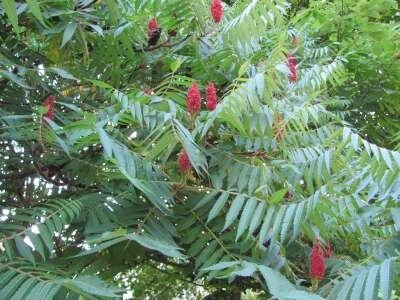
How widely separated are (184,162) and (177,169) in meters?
0.18

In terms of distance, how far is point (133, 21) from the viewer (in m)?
2.14

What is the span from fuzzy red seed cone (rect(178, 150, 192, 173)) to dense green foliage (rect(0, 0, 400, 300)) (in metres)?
0.04

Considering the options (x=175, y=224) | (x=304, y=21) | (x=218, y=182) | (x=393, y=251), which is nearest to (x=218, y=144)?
(x=218, y=182)

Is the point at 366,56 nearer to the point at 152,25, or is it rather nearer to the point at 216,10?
the point at 216,10

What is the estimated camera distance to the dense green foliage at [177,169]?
1.53 metres

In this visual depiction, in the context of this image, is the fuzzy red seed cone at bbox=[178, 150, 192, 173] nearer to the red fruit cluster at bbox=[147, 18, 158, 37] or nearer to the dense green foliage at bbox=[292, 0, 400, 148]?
the red fruit cluster at bbox=[147, 18, 158, 37]

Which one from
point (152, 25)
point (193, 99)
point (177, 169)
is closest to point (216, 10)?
point (152, 25)

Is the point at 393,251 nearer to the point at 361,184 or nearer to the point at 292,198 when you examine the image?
the point at 361,184

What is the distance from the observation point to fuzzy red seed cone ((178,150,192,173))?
1.66m

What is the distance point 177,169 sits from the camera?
6.03 feet

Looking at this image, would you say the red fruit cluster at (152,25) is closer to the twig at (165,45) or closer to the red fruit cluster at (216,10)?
the twig at (165,45)

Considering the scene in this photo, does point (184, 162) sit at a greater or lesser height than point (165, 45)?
lesser

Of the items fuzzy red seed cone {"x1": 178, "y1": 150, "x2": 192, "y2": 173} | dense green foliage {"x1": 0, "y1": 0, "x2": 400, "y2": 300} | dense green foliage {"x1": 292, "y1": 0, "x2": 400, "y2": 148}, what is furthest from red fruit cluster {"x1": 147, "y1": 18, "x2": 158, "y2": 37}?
dense green foliage {"x1": 292, "y1": 0, "x2": 400, "y2": 148}

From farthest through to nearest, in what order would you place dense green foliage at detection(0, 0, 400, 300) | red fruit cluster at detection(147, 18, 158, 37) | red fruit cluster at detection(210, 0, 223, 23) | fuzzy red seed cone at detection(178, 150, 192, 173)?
red fruit cluster at detection(147, 18, 158, 37) → red fruit cluster at detection(210, 0, 223, 23) → fuzzy red seed cone at detection(178, 150, 192, 173) → dense green foliage at detection(0, 0, 400, 300)
